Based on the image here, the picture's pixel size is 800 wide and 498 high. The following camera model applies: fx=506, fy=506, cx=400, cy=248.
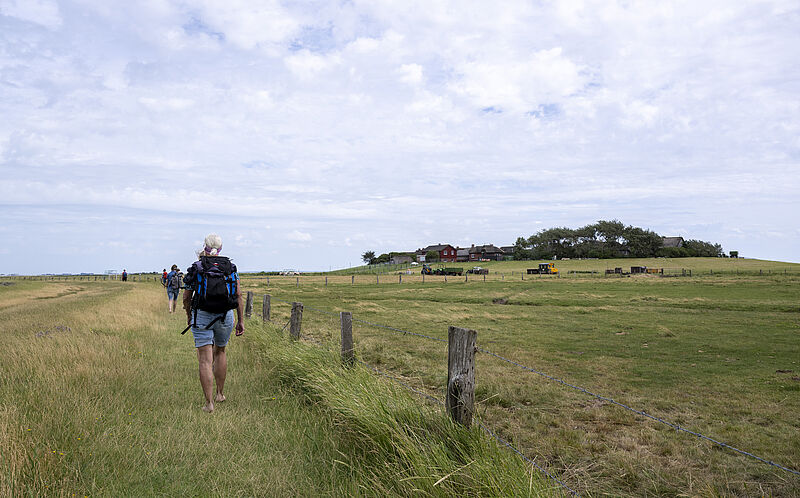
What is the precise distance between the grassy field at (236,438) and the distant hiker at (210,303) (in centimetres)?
43

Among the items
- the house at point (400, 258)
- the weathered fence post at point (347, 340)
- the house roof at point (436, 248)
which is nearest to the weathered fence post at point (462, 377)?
the weathered fence post at point (347, 340)

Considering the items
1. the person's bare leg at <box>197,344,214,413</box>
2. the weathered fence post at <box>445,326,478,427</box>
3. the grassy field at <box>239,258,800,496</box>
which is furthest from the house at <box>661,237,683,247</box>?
Answer: the weathered fence post at <box>445,326,478,427</box>

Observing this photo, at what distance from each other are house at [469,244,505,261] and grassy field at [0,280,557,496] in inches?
5168

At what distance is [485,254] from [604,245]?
31848mm

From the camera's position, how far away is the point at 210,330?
6238 mm

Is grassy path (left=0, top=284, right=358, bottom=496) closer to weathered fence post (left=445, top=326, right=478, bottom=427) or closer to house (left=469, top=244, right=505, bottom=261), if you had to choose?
A: weathered fence post (left=445, top=326, right=478, bottom=427)

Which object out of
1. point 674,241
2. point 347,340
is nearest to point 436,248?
point 674,241

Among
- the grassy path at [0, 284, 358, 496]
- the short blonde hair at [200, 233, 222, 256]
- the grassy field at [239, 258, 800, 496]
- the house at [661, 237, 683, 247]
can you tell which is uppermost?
the house at [661, 237, 683, 247]

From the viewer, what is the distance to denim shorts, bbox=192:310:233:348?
6.15m

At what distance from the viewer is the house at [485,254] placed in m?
137

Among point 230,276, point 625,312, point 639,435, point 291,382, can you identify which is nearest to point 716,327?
point 625,312

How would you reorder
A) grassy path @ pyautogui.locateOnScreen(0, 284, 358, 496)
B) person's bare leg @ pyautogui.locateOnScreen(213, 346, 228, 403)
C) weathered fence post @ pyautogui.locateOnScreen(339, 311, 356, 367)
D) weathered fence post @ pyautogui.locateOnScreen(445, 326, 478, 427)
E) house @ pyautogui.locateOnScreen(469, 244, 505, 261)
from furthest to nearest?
house @ pyautogui.locateOnScreen(469, 244, 505, 261), weathered fence post @ pyautogui.locateOnScreen(339, 311, 356, 367), person's bare leg @ pyautogui.locateOnScreen(213, 346, 228, 403), weathered fence post @ pyautogui.locateOnScreen(445, 326, 478, 427), grassy path @ pyautogui.locateOnScreen(0, 284, 358, 496)

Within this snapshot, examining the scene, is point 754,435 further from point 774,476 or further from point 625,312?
point 625,312

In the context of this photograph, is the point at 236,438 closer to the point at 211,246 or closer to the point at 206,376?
the point at 206,376
